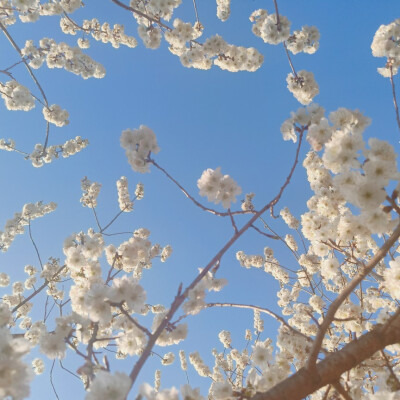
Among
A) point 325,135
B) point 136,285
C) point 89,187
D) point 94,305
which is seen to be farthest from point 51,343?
point 89,187

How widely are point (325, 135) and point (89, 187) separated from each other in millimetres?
6824

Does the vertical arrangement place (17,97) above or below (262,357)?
above

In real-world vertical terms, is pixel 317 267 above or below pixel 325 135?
above

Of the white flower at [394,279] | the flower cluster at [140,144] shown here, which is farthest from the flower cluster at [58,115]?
the white flower at [394,279]

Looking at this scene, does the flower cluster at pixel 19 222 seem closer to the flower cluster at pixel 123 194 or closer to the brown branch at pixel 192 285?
the flower cluster at pixel 123 194

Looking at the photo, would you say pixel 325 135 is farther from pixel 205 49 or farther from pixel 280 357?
pixel 205 49

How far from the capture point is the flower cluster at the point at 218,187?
283 cm

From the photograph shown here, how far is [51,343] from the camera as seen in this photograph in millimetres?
2268

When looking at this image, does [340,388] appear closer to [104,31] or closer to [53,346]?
[53,346]

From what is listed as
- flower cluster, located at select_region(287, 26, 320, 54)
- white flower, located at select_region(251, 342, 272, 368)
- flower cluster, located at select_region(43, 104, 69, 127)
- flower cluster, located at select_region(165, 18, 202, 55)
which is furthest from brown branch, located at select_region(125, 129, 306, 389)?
flower cluster, located at select_region(43, 104, 69, 127)

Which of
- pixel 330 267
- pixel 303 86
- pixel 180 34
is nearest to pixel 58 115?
pixel 180 34

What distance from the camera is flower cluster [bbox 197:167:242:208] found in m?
2.83

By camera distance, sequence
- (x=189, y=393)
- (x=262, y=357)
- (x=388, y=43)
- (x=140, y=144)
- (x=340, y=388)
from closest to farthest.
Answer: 1. (x=189, y=393)
2. (x=340, y=388)
3. (x=140, y=144)
4. (x=262, y=357)
5. (x=388, y=43)

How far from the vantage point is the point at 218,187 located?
9.32 ft
